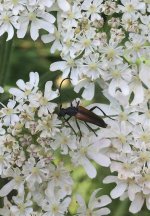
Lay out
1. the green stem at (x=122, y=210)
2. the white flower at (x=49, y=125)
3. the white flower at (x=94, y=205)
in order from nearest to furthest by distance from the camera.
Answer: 1. the white flower at (x=49, y=125)
2. the white flower at (x=94, y=205)
3. the green stem at (x=122, y=210)

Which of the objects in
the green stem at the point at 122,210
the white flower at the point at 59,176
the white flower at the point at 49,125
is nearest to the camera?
the white flower at the point at 49,125

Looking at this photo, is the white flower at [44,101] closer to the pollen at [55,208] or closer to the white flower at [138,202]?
the pollen at [55,208]

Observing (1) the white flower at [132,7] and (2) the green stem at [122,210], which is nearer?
(1) the white flower at [132,7]

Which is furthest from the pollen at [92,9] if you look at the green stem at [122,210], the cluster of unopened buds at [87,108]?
the green stem at [122,210]


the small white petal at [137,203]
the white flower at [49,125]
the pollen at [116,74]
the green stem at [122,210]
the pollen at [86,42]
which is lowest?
the green stem at [122,210]

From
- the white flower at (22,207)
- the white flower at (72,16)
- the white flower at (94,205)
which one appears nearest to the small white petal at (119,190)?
the white flower at (94,205)

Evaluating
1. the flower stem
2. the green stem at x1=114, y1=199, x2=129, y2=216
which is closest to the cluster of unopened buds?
the flower stem

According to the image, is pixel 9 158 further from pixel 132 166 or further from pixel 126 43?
pixel 126 43

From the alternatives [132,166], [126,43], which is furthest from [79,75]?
[132,166]

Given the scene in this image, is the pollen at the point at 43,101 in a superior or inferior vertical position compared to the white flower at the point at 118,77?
inferior
